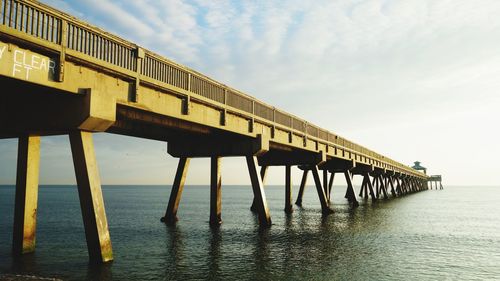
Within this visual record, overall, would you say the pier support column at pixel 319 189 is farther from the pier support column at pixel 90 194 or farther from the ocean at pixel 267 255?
the pier support column at pixel 90 194

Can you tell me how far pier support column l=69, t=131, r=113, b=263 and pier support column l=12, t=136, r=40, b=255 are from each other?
13.0ft

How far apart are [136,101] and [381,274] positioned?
11.8 metres

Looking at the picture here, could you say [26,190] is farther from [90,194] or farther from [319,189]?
[319,189]

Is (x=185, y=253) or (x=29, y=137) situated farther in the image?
(x=185, y=253)

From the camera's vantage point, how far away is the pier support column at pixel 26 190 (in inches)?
643

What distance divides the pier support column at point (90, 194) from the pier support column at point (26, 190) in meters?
3.95

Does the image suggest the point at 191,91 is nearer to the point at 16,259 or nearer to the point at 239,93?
the point at 239,93

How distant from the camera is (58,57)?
39.7 ft

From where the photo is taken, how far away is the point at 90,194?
13383 millimetres

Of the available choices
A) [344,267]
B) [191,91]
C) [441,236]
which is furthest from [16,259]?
[441,236]

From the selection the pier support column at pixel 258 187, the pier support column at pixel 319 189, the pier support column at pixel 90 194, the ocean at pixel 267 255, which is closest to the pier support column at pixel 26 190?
the ocean at pixel 267 255

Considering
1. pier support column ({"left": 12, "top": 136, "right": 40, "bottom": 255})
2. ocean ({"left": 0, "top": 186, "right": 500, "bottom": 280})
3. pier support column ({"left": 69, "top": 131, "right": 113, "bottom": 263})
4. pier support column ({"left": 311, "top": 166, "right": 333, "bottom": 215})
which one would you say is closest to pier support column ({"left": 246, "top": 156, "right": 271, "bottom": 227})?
ocean ({"left": 0, "top": 186, "right": 500, "bottom": 280})

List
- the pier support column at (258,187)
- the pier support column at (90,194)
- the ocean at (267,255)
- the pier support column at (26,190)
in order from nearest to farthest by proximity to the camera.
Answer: the pier support column at (90,194)
the ocean at (267,255)
the pier support column at (26,190)
the pier support column at (258,187)

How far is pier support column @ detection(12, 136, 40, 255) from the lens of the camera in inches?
643
